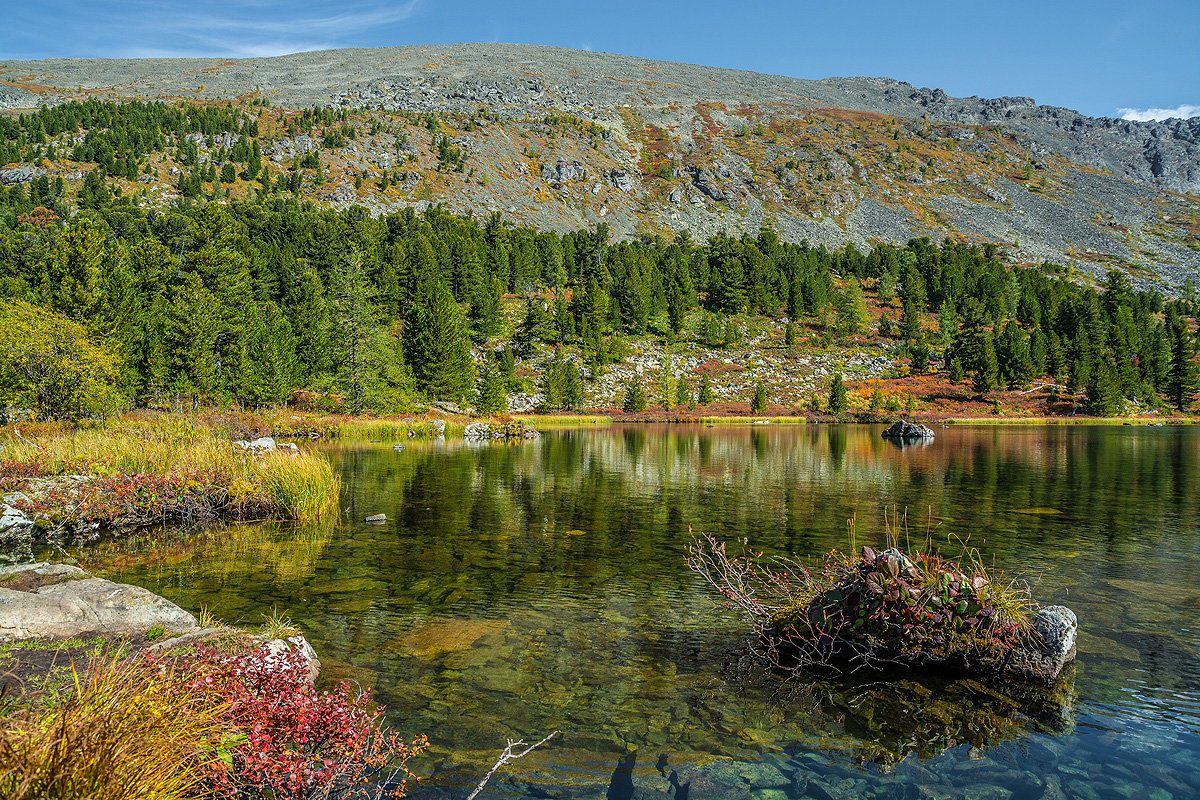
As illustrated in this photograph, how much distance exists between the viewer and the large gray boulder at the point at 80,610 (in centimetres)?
800

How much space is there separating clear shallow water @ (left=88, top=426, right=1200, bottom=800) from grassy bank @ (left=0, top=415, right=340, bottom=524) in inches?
63.2

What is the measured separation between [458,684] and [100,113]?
264 m

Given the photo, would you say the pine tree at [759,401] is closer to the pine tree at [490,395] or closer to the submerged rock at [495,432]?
the pine tree at [490,395]

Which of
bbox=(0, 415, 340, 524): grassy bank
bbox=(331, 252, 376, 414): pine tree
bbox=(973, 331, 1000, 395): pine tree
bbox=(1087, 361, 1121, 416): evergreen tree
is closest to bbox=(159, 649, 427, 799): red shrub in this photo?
bbox=(0, 415, 340, 524): grassy bank

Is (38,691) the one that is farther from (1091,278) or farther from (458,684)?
(1091,278)

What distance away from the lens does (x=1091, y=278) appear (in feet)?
623

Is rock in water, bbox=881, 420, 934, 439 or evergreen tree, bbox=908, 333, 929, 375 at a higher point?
evergreen tree, bbox=908, 333, 929, 375

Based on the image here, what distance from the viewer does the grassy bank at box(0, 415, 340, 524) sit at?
A: 1741 cm

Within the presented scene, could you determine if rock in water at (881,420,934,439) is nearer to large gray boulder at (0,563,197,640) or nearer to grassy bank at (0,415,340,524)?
grassy bank at (0,415,340,524)

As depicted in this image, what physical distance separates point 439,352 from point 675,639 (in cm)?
7376

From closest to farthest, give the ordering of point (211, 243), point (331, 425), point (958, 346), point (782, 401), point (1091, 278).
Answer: point (331, 425) < point (211, 243) < point (782, 401) < point (958, 346) < point (1091, 278)

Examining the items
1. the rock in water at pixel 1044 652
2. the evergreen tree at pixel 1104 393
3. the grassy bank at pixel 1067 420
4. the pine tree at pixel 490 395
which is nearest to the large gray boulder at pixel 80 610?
the rock in water at pixel 1044 652

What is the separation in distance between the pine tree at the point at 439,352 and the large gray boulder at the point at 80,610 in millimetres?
70454

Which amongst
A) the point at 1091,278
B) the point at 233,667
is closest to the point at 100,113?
the point at 233,667
